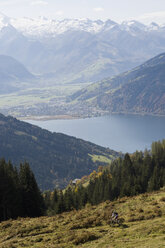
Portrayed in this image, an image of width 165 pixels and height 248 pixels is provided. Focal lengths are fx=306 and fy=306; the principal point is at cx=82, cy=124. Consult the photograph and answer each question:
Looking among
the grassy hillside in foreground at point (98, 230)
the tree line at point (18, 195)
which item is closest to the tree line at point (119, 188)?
the tree line at point (18, 195)

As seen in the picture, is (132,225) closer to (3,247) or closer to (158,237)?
(158,237)

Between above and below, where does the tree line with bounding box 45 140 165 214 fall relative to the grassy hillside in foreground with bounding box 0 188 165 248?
below

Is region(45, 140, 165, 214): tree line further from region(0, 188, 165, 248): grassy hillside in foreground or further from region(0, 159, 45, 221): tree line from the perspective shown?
region(0, 188, 165, 248): grassy hillside in foreground

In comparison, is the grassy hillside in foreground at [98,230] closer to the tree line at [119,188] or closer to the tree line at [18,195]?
the tree line at [18,195]

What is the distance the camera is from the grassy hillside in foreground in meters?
26.1

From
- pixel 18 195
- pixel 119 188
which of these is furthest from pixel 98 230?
pixel 119 188

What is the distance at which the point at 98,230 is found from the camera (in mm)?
30234

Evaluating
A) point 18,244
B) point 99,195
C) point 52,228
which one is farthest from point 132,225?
point 99,195

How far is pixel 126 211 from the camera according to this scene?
36469 millimetres

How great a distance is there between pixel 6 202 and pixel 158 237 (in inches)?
1220

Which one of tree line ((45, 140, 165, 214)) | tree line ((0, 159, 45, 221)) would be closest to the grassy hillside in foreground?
tree line ((0, 159, 45, 221))

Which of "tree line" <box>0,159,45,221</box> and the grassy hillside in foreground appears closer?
the grassy hillside in foreground

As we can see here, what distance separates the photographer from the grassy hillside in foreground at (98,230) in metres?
26.1

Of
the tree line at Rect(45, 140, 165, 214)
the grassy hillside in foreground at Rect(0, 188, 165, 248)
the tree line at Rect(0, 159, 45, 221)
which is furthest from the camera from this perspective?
the tree line at Rect(45, 140, 165, 214)
